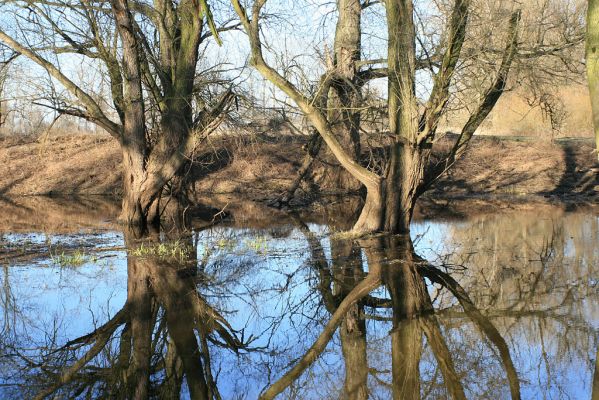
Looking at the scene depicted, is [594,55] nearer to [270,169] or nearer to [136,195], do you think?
[136,195]

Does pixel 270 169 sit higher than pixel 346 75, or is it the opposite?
pixel 346 75

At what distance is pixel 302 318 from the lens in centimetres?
714

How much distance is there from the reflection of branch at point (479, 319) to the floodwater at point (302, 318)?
20mm

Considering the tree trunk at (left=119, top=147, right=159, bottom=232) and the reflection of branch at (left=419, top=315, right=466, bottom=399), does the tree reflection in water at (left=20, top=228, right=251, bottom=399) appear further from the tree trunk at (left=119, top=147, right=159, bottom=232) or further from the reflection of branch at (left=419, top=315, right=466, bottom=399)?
the tree trunk at (left=119, top=147, right=159, bottom=232)

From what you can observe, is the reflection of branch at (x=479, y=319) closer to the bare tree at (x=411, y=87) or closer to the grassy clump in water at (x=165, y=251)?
the bare tree at (x=411, y=87)

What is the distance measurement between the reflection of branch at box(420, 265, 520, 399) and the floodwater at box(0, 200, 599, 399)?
0.02 meters

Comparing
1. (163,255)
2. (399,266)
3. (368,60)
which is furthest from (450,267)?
(368,60)

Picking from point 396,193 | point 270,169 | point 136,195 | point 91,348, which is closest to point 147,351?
point 91,348

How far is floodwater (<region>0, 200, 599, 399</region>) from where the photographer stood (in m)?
5.12

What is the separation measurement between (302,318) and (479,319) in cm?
186

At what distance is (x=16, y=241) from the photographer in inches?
522

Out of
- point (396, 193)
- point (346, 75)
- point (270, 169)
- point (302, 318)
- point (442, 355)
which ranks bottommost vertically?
point (442, 355)

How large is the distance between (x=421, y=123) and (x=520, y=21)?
246 centimetres

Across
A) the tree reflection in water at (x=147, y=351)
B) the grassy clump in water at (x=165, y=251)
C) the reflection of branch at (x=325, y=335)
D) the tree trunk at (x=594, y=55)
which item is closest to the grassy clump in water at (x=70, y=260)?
the grassy clump in water at (x=165, y=251)
